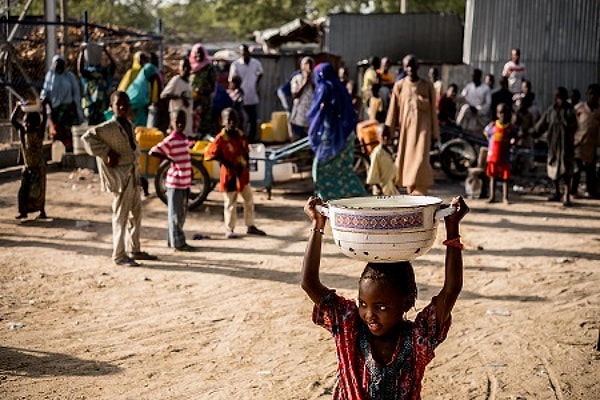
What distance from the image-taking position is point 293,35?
2269 centimetres

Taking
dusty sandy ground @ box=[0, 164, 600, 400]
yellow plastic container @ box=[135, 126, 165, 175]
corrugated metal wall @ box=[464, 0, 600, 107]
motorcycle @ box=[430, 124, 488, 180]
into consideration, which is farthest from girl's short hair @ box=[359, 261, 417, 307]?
corrugated metal wall @ box=[464, 0, 600, 107]

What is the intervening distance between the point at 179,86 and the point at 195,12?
40.0 meters

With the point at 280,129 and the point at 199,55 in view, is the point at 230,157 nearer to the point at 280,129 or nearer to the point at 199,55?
the point at 199,55

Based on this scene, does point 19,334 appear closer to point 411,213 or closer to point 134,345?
point 134,345

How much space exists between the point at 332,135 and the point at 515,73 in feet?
23.9

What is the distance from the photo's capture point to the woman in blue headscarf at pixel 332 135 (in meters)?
9.59

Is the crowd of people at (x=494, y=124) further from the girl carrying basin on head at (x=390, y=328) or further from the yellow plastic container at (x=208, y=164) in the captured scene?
the girl carrying basin on head at (x=390, y=328)

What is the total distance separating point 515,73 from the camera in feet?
51.7

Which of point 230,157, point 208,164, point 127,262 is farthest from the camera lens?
point 208,164

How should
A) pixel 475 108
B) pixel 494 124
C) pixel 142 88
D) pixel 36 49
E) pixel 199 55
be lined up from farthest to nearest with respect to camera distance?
pixel 36 49 < pixel 475 108 < pixel 199 55 < pixel 142 88 < pixel 494 124

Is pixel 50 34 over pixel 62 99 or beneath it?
over

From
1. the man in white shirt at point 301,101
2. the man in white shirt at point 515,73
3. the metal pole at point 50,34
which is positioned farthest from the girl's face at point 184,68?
the man in white shirt at point 515,73

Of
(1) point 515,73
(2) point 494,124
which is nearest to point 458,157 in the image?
(2) point 494,124

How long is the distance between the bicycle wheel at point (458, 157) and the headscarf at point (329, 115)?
13.0 ft
